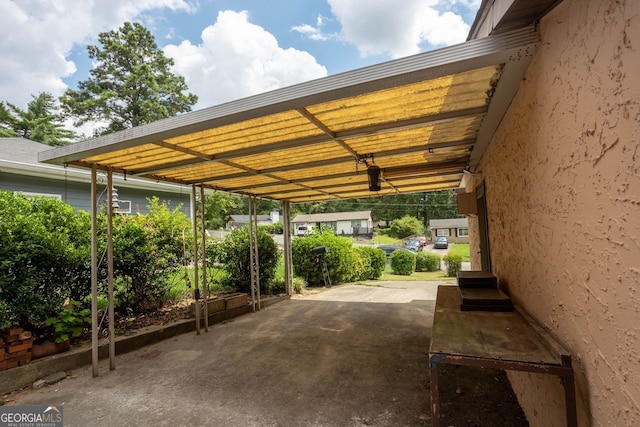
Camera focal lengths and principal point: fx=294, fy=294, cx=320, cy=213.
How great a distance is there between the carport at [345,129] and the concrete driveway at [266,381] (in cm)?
61

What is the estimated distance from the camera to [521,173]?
2.25 m

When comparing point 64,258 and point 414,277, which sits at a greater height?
point 64,258

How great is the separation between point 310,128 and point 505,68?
5.25ft

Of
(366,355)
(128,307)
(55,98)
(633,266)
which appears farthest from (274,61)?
(633,266)

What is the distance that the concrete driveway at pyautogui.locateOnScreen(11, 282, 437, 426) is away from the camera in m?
2.64

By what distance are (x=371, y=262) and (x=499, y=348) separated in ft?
35.7

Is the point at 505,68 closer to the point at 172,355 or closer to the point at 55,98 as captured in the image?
the point at 172,355

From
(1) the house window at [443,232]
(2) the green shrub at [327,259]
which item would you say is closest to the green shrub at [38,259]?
(2) the green shrub at [327,259]

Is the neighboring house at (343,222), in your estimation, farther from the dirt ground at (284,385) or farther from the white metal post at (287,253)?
the dirt ground at (284,385)

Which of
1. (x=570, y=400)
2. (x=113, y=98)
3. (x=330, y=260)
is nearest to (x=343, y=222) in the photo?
(x=113, y=98)

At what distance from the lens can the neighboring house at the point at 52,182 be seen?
6.78m

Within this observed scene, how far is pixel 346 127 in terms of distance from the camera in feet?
9.39

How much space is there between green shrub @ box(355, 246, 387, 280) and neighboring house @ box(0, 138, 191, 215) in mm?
7563

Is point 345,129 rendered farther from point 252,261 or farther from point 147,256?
point 252,261
